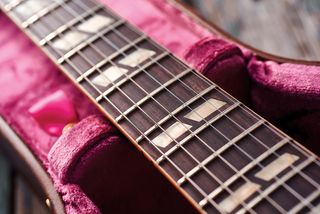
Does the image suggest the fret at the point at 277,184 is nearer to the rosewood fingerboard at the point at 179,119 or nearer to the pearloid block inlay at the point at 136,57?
the rosewood fingerboard at the point at 179,119

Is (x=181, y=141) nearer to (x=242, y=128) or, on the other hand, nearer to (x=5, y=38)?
(x=242, y=128)

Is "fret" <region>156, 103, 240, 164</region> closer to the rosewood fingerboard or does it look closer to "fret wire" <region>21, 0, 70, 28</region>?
the rosewood fingerboard

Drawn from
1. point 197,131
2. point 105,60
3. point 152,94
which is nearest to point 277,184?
point 197,131

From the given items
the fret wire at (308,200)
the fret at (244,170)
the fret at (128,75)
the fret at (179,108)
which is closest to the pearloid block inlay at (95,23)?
the fret at (128,75)

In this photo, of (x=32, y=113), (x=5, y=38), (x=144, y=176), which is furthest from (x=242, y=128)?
(x=5, y=38)

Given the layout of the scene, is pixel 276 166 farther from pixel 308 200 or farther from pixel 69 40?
pixel 69 40

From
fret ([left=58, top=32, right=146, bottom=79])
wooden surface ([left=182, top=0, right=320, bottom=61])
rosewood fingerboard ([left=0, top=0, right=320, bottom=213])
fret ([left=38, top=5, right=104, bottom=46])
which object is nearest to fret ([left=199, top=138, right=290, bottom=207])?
rosewood fingerboard ([left=0, top=0, right=320, bottom=213])
